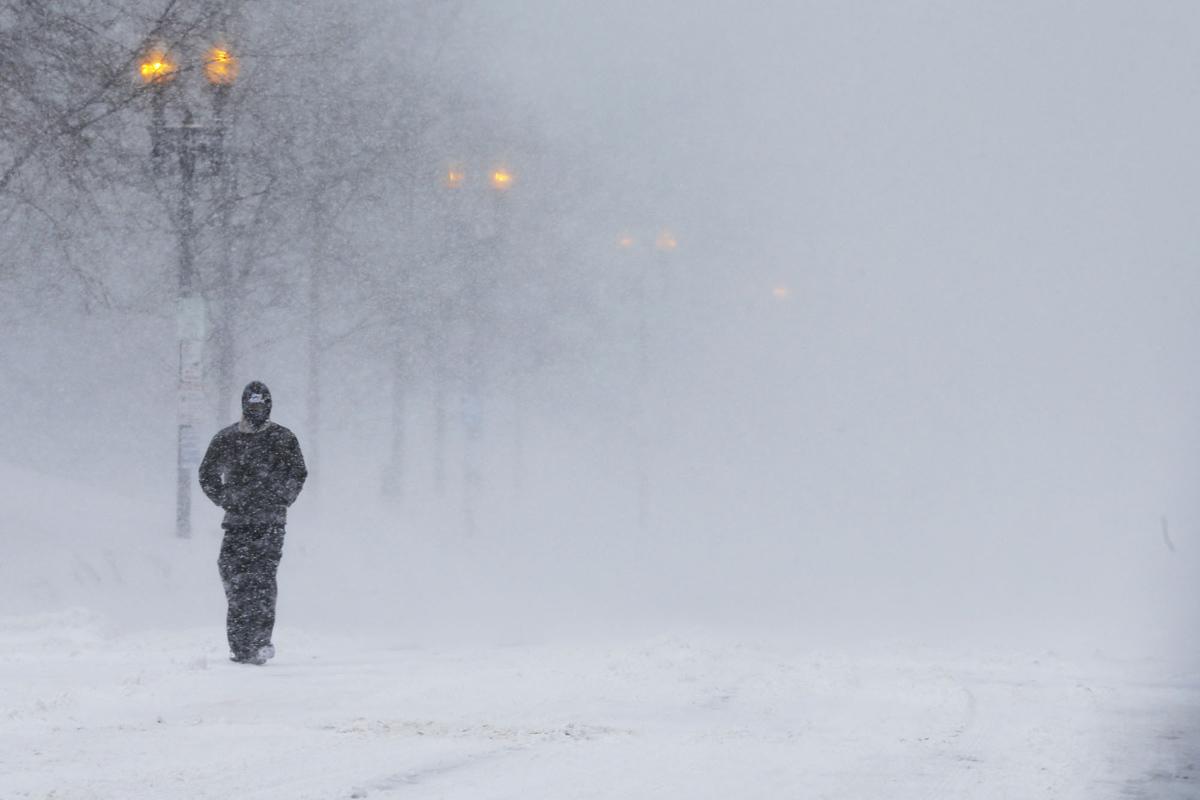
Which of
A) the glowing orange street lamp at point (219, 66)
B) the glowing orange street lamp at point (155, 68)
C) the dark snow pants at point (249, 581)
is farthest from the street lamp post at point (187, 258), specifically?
the dark snow pants at point (249, 581)

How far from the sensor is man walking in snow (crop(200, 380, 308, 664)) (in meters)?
10.2

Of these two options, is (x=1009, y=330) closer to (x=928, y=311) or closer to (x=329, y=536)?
(x=928, y=311)

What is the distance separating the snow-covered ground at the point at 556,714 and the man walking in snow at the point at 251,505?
30 cm

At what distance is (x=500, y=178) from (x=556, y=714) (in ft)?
73.0

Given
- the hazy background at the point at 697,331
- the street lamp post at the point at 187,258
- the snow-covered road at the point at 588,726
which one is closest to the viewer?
the snow-covered road at the point at 588,726

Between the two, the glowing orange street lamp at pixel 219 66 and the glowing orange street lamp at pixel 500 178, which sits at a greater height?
the glowing orange street lamp at pixel 500 178

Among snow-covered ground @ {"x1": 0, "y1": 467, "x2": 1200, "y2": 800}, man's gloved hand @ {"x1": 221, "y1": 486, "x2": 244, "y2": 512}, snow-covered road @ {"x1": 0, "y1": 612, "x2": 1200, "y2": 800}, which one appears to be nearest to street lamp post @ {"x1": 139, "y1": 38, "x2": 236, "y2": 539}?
snow-covered ground @ {"x1": 0, "y1": 467, "x2": 1200, "y2": 800}

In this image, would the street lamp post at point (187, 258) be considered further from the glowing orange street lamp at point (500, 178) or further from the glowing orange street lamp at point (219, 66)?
the glowing orange street lamp at point (500, 178)

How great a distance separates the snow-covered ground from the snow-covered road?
23mm

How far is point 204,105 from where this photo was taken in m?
18.7

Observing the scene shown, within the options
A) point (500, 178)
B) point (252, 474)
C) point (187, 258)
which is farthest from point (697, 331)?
point (252, 474)

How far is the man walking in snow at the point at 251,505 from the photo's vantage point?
10156 mm

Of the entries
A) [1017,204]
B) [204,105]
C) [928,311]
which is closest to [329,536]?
[204,105]

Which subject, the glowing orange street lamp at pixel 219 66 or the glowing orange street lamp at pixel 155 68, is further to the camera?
the glowing orange street lamp at pixel 219 66
